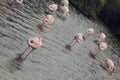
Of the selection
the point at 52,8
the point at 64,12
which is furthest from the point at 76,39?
the point at 64,12

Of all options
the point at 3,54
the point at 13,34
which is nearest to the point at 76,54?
the point at 13,34

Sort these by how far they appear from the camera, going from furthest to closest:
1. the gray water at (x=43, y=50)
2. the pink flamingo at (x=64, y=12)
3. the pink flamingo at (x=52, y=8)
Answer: the pink flamingo at (x=64, y=12) < the pink flamingo at (x=52, y=8) < the gray water at (x=43, y=50)

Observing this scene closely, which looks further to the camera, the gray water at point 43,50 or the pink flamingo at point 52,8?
the pink flamingo at point 52,8

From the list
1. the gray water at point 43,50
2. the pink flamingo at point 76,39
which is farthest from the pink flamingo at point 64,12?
the pink flamingo at point 76,39

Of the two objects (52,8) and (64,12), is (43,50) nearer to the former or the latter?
(52,8)

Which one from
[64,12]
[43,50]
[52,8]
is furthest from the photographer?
[64,12]

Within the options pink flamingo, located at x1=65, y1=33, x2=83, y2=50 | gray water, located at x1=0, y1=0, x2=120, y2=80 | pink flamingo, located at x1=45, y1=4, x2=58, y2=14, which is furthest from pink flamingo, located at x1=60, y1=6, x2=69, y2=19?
pink flamingo, located at x1=65, y1=33, x2=83, y2=50

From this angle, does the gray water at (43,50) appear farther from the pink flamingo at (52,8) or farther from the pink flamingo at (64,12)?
the pink flamingo at (52,8)

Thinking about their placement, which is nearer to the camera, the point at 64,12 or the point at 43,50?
the point at 43,50
